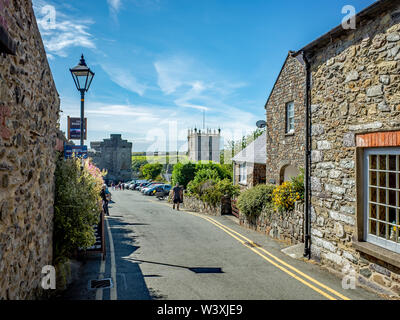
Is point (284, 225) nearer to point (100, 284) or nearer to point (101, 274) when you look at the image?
point (101, 274)

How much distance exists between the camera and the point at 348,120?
724 centimetres

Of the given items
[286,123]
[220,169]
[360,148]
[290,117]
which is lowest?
[360,148]

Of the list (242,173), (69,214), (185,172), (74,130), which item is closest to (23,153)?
(69,214)

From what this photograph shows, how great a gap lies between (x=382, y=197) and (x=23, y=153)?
21.6 ft

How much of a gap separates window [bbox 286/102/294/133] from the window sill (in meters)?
10.7

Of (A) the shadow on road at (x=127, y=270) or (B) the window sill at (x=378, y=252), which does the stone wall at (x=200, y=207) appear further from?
(B) the window sill at (x=378, y=252)

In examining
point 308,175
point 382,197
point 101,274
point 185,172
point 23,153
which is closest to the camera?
point 23,153

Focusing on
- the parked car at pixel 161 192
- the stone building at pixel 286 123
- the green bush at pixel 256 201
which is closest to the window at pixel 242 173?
the stone building at pixel 286 123

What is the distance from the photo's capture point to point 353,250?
7.08m

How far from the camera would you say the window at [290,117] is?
1705cm

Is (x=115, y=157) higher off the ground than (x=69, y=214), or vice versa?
(x=115, y=157)

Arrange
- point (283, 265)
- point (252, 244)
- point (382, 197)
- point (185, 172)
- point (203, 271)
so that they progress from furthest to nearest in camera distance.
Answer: point (185, 172), point (252, 244), point (283, 265), point (203, 271), point (382, 197)

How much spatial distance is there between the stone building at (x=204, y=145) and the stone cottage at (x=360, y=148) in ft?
279

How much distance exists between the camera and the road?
6258 mm
